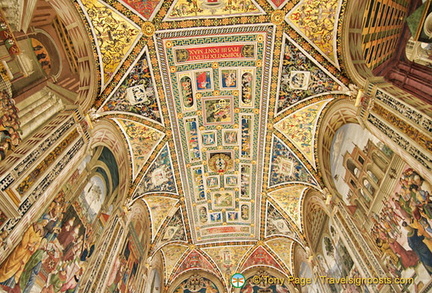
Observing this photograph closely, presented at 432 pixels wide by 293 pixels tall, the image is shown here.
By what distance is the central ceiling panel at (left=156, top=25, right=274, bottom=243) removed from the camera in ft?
34.1

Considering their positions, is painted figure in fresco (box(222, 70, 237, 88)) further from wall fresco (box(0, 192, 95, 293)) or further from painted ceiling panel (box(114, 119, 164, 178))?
wall fresco (box(0, 192, 95, 293))

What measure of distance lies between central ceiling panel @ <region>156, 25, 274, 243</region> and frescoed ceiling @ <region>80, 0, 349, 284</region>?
1.7 inches

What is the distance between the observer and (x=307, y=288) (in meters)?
14.8

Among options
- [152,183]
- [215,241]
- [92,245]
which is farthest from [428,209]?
[215,241]

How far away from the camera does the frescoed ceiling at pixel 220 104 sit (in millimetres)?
9617

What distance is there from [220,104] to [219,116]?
22.1 inches

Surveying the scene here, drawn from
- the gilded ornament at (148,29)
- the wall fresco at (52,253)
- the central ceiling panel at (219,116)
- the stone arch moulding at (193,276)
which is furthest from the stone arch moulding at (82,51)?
the stone arch moulding at (193,276)

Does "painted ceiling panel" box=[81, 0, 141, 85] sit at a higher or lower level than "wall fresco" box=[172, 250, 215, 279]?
higher

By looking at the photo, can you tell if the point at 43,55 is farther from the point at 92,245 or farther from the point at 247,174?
the point at 247,174

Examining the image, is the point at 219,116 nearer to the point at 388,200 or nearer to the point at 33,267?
the point at 388,200

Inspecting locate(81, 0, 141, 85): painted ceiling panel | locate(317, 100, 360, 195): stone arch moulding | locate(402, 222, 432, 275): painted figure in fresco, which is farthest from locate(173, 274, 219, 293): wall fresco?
locate(81, 0, 141, 85): painted ceiling panel

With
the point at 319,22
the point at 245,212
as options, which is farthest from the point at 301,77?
the point at 245,212

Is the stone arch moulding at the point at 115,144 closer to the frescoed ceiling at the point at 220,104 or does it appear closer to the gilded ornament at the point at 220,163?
the frescoed ceiling at the point at 220,104

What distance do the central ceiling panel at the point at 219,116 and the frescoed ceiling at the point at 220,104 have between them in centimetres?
4
